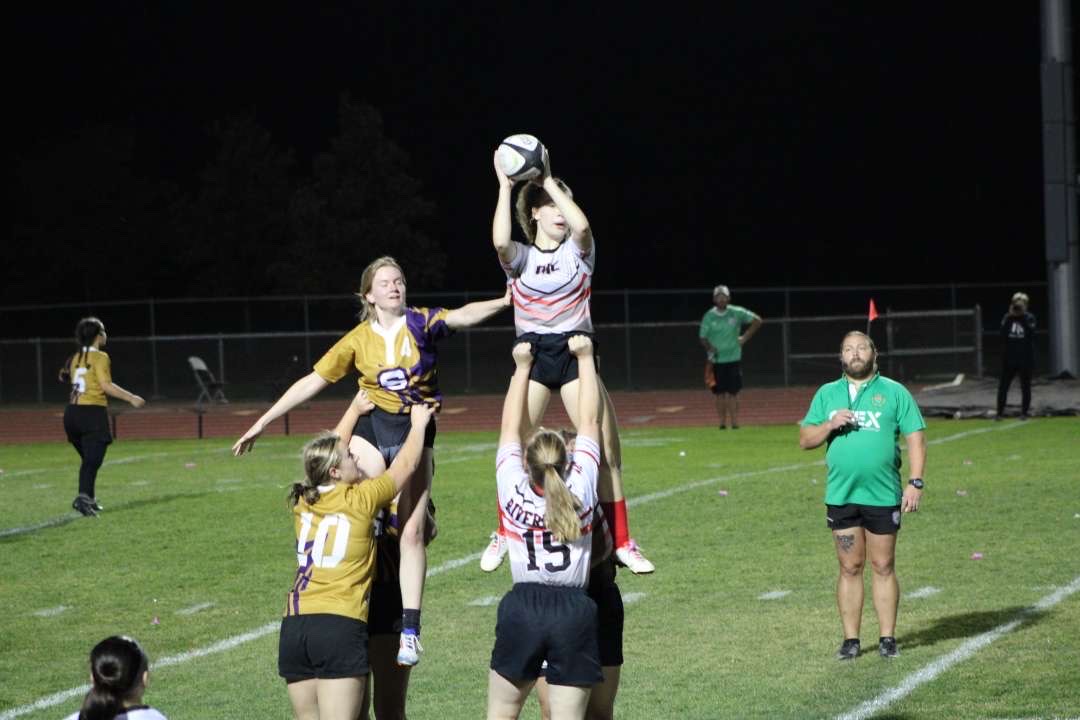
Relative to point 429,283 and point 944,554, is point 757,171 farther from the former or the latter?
point 944,554

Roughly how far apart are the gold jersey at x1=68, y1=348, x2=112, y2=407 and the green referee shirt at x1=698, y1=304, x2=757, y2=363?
1061cm

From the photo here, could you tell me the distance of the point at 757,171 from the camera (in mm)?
70812

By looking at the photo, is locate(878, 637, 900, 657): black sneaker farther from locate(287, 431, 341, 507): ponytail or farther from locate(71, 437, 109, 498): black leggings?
locate(71, 437, 109, 498): black leggings

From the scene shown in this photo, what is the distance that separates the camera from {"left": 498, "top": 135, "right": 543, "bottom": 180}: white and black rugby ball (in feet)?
24.1

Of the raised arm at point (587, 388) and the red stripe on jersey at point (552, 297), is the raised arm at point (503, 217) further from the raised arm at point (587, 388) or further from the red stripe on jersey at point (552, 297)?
the raised arm at point (587, 388)

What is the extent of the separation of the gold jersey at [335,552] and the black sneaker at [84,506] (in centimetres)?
1051

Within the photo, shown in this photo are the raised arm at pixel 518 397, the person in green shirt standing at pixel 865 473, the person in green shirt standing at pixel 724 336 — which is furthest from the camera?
the person in green shirt standing at pixel 724 336

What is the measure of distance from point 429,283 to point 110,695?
189ft

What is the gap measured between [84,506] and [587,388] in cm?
1095

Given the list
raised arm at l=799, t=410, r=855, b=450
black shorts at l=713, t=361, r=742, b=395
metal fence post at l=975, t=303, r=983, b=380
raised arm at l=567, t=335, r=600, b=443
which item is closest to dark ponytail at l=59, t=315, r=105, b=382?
raised arm at l=799, t=410, r=855, b=450

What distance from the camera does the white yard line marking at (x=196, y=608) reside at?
37.4 feet

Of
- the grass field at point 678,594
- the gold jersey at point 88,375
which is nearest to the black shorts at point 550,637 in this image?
the grass field at point 678,594

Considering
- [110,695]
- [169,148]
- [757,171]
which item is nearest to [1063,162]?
[110,695]

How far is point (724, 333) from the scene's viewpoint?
80.1 ft
